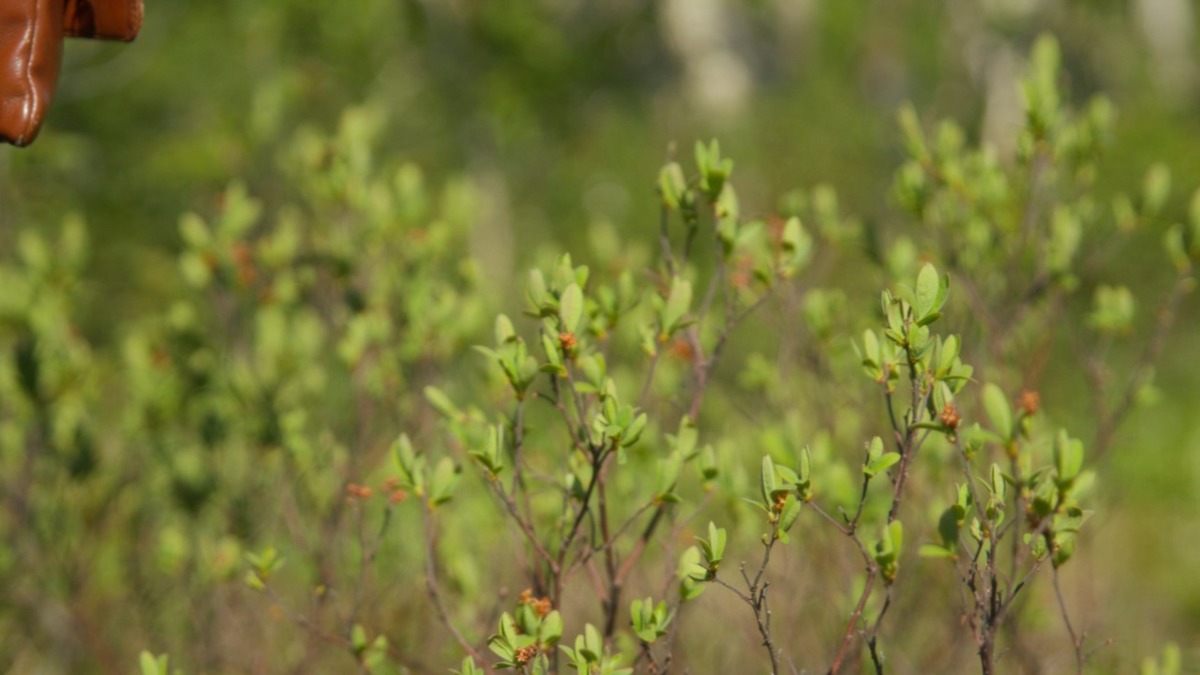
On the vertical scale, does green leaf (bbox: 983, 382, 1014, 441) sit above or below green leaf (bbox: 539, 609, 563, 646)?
above

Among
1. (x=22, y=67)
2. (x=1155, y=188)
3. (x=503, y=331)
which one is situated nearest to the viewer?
(x=22, y=67)

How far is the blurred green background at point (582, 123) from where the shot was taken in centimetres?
612

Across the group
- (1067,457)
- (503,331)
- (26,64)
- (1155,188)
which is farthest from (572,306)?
(1155,188)

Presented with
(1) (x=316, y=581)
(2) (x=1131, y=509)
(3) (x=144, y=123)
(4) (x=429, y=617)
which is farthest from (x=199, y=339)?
(3) (x=144, y=123)

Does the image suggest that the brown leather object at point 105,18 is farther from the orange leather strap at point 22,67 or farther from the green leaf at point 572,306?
the green leaf at point 572,306

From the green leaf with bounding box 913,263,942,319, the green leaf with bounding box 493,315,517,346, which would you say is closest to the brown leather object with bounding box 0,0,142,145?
the green leaf with bounding box 493,315,517,346

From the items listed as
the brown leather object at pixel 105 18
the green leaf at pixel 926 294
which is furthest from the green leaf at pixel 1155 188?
the brown leather object at pixel 105 18

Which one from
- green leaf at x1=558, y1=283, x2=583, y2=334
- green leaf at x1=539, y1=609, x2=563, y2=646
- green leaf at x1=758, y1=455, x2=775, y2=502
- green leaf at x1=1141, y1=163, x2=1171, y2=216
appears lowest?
green leaf at x1=539, y1=609, x2=563, y2=646

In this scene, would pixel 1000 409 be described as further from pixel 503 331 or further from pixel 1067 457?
pixel 503 331

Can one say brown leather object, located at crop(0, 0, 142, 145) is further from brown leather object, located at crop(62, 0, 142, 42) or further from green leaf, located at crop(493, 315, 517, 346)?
green leaf, located at crop(493, 315, 517, 346)

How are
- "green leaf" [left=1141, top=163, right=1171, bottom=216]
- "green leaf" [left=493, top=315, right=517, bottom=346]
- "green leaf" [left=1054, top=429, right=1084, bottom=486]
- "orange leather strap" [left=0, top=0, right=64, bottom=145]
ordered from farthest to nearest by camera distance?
1. "green leaf" [left=1141, top=163, right=1171, bottom=216]
2. "green leaf" [left=493, top=315, right=517, bottom=346]
3. "orange leather strap" [left=0, top=0, right=64, bottom=145]
4. "green leaf" [left=1054, top=429, right=1084, bottom=486]

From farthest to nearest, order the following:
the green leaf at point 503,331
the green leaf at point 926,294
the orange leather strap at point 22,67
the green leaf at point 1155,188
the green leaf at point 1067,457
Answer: the green leaf at point 1155,188 → the green leaf at point 503,331 → the orange leather strap at point 22,67 → the green leaf at point 926,294 → the green leaf at point 1067,457

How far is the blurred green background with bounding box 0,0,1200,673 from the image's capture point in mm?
6117

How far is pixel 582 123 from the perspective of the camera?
16312 mm
